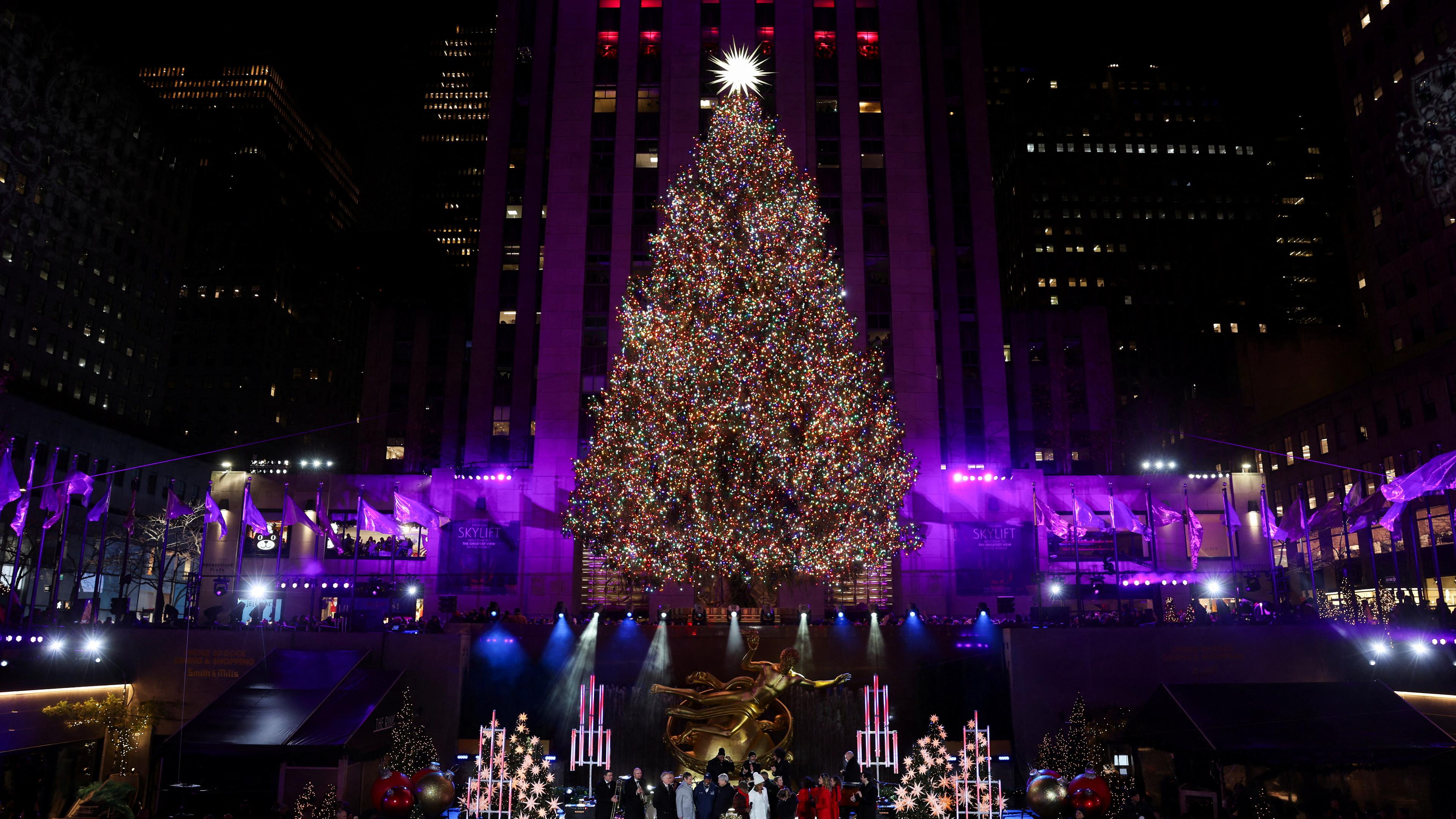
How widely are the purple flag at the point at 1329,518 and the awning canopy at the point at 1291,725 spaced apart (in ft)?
26.0

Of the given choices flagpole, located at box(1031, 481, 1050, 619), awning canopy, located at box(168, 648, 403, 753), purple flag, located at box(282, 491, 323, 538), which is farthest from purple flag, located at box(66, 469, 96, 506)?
flagpole, located at box(1031, 481, 1050, 619)

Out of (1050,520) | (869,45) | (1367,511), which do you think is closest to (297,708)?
(1050,520)

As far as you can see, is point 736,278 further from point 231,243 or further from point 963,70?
point 231,243

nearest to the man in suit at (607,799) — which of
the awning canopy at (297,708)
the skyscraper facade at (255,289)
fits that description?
the awning canopy at (297,708)

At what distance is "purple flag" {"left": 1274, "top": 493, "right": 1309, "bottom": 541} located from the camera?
3272cm

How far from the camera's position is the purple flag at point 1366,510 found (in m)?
29.2

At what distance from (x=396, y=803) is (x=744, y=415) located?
16.5 meters

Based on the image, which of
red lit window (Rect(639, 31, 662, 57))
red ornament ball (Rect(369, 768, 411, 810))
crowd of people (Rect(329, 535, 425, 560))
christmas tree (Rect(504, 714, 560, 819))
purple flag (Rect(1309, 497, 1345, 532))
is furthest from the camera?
red lit window (Rect(639, 31, 662, 57))

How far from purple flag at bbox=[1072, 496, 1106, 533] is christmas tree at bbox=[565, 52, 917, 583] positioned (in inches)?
240

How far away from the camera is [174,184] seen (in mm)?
94812

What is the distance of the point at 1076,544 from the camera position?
33719 millimetres

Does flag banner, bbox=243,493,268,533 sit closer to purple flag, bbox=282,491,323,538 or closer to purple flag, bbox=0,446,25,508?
purple flag, bbox=282,491,323,538

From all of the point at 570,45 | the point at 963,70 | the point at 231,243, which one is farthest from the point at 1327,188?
the point at 231,243

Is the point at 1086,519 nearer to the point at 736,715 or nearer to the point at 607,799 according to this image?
the point at 736,715
